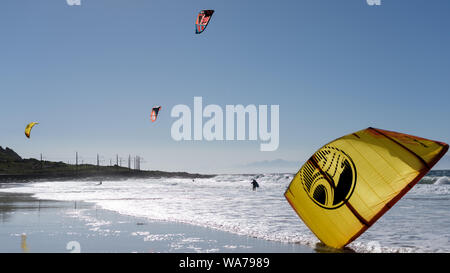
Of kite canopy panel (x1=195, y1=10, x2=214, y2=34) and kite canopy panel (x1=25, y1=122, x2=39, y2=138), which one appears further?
kite canopy panel (x1=25, y1=122, x2=39, y2=138)

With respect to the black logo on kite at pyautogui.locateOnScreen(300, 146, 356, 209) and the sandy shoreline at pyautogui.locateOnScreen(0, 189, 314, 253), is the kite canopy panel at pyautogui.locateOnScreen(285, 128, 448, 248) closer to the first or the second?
the black logo on kite at pyautogui.locateOnScreen(300, 146, 356, 209)

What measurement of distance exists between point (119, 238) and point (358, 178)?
5.74 meters

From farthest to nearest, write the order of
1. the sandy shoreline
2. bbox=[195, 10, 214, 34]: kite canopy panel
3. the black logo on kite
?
bbox=[195, 10, 214, 34]: kite canopy panel → the sandy shoreline → the black logo on kite

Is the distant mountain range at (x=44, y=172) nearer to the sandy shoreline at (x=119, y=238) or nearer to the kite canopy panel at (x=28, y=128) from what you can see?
the kite canopy panel at (x=28, y=128)

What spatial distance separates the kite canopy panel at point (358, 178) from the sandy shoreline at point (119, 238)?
131 centimetres

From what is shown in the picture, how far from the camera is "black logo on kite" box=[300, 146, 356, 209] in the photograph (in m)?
7.36

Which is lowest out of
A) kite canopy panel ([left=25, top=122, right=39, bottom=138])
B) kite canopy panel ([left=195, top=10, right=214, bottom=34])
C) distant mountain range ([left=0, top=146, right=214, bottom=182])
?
distant mountain range ([left=0, top=146, right=214, bottom=182])

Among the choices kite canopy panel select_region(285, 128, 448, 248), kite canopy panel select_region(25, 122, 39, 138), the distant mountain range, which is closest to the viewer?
kite canopy panel select_region(285, 128, 448, 248)

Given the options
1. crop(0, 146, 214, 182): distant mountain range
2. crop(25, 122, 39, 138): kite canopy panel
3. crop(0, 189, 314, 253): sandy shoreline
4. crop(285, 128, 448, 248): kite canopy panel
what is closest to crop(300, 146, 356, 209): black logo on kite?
crop(285, 128, 448, 248): kite canopy panel

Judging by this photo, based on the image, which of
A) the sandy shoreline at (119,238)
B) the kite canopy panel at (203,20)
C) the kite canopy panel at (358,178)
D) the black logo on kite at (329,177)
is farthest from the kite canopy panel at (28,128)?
the kite canopy panel at (358,178)

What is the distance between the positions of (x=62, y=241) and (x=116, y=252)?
1875mm

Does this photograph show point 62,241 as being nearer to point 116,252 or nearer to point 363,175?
point 116,252
